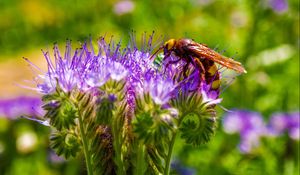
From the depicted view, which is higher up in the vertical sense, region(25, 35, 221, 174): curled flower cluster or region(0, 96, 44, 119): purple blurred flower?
region(0, 96, 44, 119): purple blurred flower

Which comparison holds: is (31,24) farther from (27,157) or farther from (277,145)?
(277,145)

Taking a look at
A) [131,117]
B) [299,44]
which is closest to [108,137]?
[131,117]

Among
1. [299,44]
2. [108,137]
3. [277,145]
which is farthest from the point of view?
[299,44]

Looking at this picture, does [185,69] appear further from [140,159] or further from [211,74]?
[140,159]

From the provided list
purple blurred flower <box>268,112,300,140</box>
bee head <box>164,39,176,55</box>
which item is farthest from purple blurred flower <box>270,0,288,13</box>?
bee head <box>164,39,176,55</box>

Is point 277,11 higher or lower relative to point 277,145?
higher

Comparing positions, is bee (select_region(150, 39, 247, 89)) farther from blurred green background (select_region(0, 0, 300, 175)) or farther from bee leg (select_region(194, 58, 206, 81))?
blurred green background (select_region(0, 0, 300, 175))

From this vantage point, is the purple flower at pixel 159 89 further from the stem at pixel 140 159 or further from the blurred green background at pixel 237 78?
the blurred green background at pixel 237 78

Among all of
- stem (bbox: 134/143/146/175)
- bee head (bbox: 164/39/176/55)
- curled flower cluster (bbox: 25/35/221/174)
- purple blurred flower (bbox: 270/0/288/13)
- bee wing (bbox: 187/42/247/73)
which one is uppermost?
purple blurred flower (bbox: 270/0/288/13)
